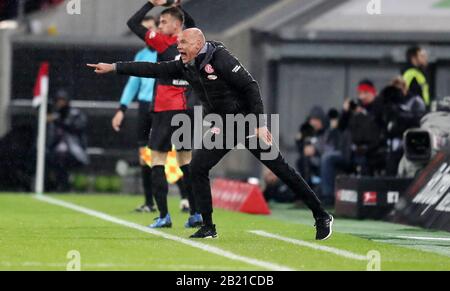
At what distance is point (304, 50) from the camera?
1026 inches

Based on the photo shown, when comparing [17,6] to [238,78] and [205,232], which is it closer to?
[205,232]

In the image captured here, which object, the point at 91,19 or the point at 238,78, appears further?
the point at 91,19

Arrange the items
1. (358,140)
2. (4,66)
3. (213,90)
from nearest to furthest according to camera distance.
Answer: (213,90), (358,140), (4,66)

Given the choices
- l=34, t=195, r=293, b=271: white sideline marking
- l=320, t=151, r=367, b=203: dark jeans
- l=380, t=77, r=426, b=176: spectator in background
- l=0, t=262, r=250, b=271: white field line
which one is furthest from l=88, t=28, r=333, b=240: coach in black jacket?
l=320, t=151, r=367, b=203: dark jeans

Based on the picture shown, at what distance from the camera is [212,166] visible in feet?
42.4

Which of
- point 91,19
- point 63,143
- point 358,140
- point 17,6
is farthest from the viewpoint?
point 91,19

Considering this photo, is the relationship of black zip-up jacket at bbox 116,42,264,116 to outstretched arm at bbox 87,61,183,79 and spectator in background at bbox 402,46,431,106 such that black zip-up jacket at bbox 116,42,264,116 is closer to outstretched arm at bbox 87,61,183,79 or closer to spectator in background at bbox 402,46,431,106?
outstretched arm at bbox 87,61,183,79

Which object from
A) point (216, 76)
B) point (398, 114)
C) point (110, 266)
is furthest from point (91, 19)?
point (110, 266)

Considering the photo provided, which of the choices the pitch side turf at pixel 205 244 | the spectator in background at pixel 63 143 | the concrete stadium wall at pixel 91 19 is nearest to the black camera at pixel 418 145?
the pitch side turf at pixel 205 244

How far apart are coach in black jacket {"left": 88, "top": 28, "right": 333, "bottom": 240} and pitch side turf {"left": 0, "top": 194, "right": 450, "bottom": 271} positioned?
16.1 inches

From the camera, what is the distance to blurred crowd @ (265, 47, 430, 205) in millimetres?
19531

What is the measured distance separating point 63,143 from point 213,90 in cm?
1208

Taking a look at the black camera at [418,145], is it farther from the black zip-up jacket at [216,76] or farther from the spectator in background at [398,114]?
the black zip-up jacket at [216,76]

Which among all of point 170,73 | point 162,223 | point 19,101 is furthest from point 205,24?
point 170,73
